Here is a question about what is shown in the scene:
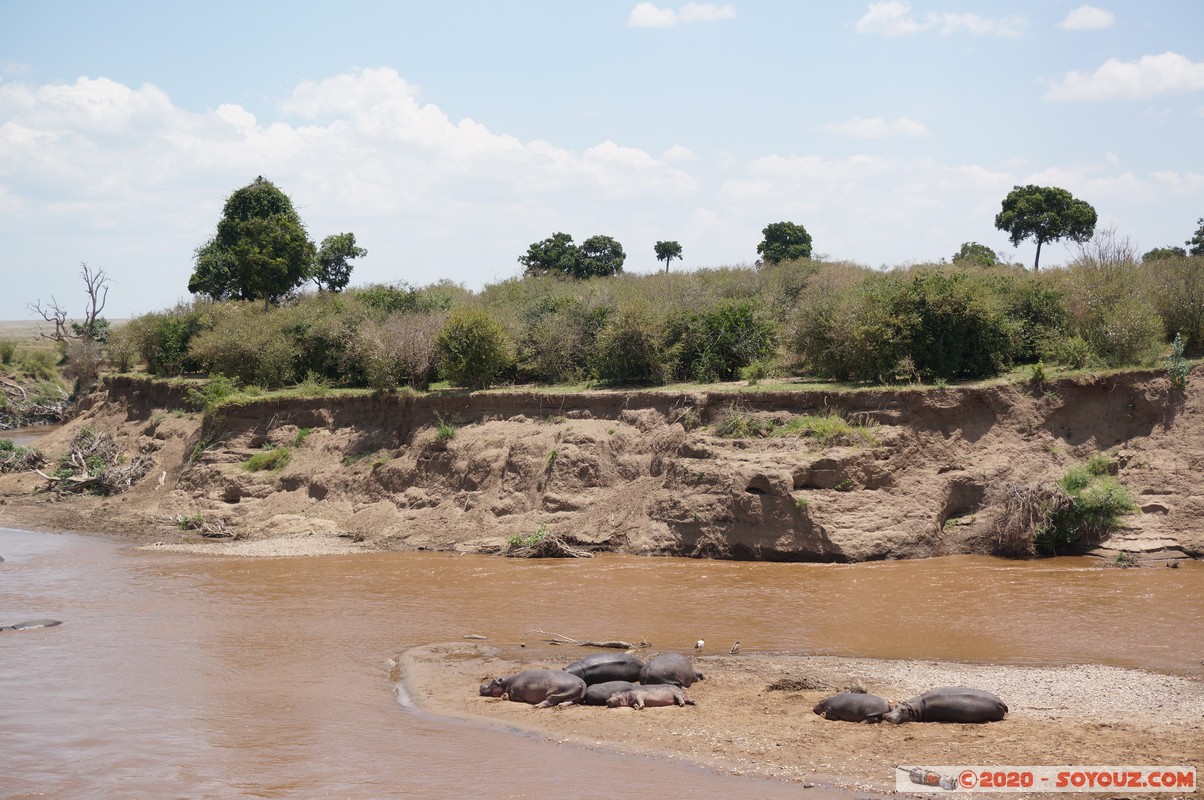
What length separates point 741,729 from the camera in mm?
9219

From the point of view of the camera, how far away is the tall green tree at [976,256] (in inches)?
1216

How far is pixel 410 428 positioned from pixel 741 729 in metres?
13.7

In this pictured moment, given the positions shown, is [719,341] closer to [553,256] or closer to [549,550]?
[549,550]

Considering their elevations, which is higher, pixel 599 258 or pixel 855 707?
pixel 599 258

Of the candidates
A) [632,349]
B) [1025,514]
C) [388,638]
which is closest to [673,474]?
[632,349]

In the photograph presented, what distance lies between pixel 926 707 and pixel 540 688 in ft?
12.5

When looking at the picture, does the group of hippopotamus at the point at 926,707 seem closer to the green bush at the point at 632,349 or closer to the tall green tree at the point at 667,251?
the green bush at the point at 632,349

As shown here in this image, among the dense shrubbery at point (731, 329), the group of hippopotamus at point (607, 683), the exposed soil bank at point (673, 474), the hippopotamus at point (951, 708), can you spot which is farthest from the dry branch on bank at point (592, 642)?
the dense shrubbery at point (731, 329)

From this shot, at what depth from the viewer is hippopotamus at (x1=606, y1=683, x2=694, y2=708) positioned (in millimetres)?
10000

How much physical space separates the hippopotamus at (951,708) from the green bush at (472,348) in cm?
1391

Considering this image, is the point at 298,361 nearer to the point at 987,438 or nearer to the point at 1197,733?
the point at 987,438

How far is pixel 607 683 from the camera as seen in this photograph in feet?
34.1

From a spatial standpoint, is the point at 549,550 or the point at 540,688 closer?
the point at 540,688

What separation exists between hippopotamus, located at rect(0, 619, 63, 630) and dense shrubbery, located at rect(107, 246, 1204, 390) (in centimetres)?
928
